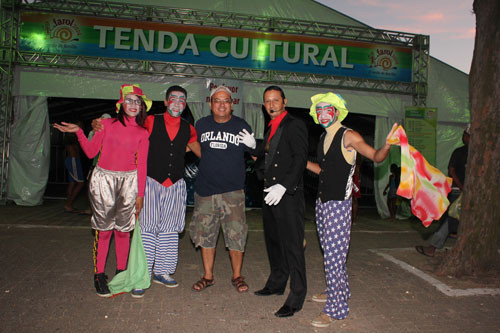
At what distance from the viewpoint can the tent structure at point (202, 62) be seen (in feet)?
31.6

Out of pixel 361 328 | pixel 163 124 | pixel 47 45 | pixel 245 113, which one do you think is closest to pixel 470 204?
pixel 361 328

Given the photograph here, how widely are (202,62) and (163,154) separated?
6.26 metres

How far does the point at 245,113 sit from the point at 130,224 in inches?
254

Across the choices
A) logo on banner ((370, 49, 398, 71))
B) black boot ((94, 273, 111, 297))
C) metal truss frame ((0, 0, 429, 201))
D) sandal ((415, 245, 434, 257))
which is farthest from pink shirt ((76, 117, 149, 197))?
logo on banner ((370, 49, 398, 71))

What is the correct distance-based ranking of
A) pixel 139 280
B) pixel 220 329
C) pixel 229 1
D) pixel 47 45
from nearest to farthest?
pixel 220 329 < pixel 139 280 < pixel 47 45 < pixel 229 1

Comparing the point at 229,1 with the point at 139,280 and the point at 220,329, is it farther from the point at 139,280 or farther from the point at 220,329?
the point at 220,329

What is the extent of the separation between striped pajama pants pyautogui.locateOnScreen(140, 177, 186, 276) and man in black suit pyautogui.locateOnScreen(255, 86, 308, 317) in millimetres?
984

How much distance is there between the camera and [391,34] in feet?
35.5

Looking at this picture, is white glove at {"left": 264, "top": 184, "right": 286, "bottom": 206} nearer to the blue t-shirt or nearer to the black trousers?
the black trousers

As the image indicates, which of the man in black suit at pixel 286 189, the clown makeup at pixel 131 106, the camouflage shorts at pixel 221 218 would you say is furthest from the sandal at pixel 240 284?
the clown makeup at pixel 131 106

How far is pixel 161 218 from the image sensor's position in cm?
431

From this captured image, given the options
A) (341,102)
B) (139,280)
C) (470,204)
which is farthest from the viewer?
(470,204)

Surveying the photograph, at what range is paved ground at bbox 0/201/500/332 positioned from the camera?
11.4 ft

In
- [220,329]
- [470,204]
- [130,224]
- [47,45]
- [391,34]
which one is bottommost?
[220,329]
